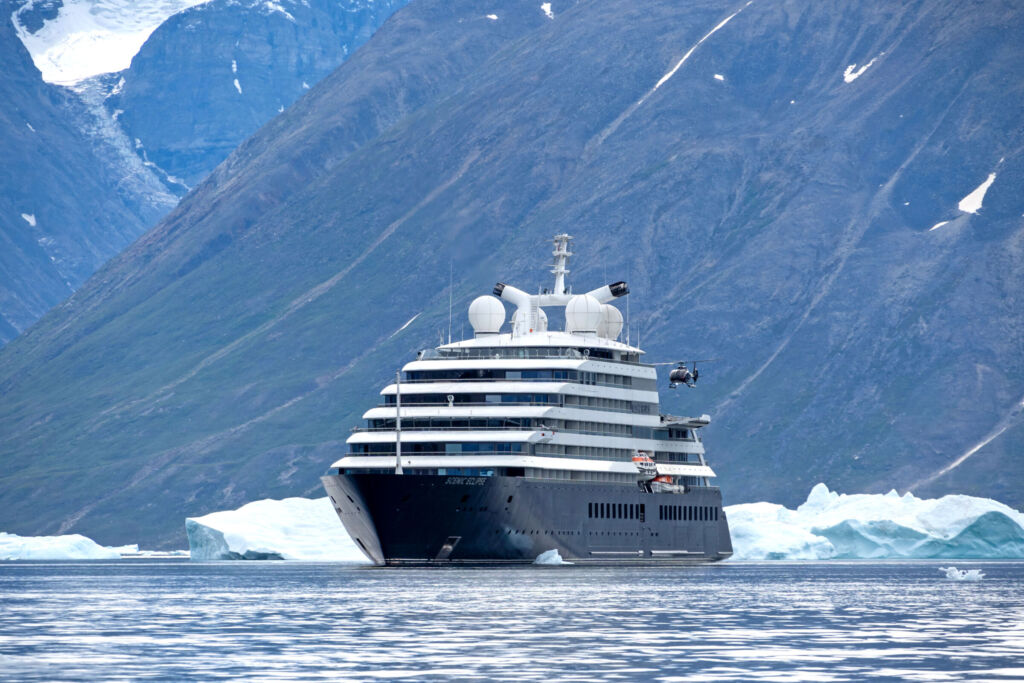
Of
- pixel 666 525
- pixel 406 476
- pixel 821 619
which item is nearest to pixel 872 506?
pixel 666 525

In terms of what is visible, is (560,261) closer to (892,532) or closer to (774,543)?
(774,543)

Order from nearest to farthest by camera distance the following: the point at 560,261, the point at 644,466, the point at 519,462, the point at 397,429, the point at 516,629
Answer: the point at 516,629
the point at 397,429
the point at 519,462
the point at 644,466
the point at 560,261

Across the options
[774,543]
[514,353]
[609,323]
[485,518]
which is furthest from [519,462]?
[774,543]

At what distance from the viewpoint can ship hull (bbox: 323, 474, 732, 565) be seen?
351 ft

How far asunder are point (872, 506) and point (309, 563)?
50.3 m

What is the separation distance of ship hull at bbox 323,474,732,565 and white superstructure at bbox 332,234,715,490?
1642 mm

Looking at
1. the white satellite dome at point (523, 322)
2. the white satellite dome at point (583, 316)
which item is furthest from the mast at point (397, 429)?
the white satellite dome at point (583, 316)

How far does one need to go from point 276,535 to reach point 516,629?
336ft

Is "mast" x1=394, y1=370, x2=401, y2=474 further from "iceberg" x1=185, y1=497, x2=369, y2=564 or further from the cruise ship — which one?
"iceberg" x1=185, y1=497, x2=369, y2=564

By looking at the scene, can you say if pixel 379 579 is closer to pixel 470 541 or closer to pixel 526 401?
pixel 470 541

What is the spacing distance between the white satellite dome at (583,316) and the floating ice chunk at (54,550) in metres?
75.8

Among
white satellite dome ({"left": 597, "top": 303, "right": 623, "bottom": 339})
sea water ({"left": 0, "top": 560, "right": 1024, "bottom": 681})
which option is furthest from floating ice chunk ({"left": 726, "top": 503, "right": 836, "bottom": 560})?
sea water ({"left": 0, "top": 560, "right": 1024, "bottom": 681})

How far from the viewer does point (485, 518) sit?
354ft

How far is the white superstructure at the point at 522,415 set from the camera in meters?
112
